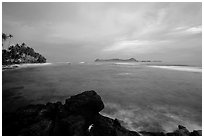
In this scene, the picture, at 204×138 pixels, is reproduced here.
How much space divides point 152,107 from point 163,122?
206 cm

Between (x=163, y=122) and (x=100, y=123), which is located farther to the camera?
(x=163, y=122)

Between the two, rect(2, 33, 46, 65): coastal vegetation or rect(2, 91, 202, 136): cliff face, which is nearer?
rect(2, 91, 202, 136): cliff face

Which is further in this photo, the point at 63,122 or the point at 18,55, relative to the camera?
the point at 18,55

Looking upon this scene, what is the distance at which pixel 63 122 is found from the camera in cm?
468

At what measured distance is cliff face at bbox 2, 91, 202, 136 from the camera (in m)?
4.28

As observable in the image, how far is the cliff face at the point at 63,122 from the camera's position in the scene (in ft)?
14.0

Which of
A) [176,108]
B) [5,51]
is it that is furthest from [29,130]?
[5,51]

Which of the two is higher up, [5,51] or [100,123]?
[5,51]

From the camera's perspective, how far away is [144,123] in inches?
264

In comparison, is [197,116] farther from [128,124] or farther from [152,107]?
[128,124]

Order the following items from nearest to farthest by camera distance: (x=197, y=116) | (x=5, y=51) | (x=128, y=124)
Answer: (x=128, y=124) → (x=197, y=116) → (x=5, y=51)

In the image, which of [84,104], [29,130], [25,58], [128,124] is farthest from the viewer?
[25,58]

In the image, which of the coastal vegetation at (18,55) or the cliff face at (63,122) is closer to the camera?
the cliff face at (63,122)

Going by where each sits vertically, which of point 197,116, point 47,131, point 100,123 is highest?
point 47,131
